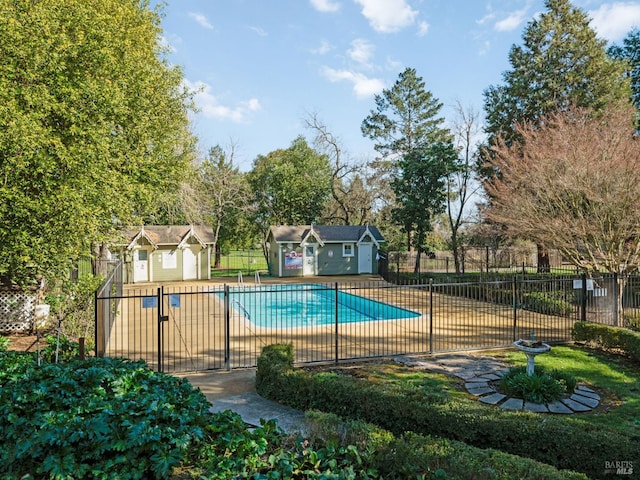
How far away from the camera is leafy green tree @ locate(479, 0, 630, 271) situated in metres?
20.9

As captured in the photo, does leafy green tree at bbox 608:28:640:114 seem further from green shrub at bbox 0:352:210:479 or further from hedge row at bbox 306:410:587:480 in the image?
green shrub at bbox 0:352:210:479

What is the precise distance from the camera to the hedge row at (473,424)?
421cm

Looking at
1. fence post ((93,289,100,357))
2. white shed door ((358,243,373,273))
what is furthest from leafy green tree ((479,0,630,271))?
fence post ((93,289,100,357))

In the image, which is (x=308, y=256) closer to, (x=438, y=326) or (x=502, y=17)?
(x=438, y=326)

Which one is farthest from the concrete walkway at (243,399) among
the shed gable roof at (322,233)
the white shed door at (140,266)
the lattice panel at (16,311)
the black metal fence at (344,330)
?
the shed gable roof at (322,233)

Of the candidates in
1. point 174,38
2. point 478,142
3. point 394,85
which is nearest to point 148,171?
point 174,38

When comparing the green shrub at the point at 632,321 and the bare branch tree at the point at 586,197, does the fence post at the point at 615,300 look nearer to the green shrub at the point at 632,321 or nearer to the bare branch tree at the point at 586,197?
the green shrub at the point at 632,321

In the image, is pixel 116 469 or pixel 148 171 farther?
pixel 148 171

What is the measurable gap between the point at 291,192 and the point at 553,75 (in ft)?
67.7

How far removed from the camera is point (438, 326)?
12.1 metres

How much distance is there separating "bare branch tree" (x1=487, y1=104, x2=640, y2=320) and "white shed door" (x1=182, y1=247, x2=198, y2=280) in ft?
63.5

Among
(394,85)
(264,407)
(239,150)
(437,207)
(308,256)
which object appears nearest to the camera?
(264,407)

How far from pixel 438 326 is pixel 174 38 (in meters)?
18.0

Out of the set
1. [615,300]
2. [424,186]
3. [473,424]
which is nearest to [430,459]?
[473,424]
